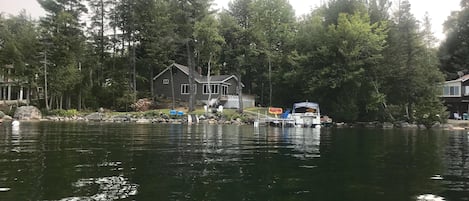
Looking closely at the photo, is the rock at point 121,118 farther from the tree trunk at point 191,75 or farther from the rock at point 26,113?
the tree trunk at point 191,75

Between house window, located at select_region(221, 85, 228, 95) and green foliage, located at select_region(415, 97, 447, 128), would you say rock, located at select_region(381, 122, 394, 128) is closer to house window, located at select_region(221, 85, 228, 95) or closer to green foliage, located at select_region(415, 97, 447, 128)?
green foliage, located at select_region(415, 97, 447, 128)

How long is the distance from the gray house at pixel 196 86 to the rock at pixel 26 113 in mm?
20150

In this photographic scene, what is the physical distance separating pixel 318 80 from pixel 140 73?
107ft

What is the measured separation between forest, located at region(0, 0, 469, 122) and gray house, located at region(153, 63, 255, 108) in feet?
6.89

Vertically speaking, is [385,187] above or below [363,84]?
below

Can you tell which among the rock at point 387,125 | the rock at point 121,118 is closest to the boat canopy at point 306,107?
the rock at point 387,125

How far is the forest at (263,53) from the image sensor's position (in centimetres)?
5294

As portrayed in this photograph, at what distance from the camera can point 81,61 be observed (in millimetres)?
62250

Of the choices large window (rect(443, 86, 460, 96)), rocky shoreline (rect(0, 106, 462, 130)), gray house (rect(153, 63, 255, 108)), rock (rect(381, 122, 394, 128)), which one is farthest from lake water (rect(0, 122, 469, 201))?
large window (rect(443, 86, 460, 96))

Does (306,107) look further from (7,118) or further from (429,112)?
(7,118)

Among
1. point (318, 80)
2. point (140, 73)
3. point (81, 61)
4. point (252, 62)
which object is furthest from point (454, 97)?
point (81, 61)

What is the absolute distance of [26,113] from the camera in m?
52.2

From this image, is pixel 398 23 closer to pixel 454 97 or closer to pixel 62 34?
pixel 454 97

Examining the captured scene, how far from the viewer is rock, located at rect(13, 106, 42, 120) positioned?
2034 inches
